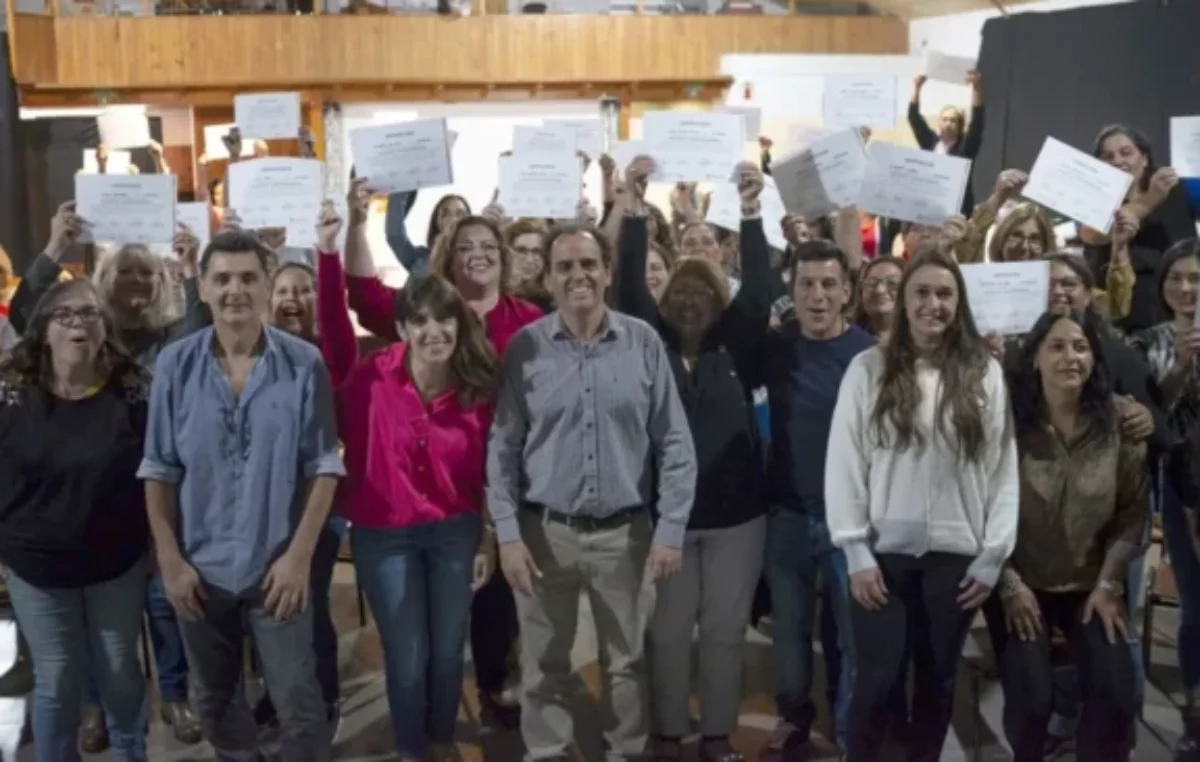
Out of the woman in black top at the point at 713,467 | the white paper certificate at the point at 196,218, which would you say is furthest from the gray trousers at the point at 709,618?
the white paper certificate at the point at 196,218

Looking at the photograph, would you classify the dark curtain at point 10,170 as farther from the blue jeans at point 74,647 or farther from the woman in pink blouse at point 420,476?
the woman in pink blouse at point 420,476

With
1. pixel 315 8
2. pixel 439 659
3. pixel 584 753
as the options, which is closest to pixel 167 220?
pixel 439 659

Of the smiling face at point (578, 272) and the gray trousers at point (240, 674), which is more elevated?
the smiling face at point (578, 272)

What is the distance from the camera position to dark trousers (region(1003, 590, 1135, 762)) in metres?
Result: 2.99

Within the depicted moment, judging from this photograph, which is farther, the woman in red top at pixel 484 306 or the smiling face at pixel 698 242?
the smiling face at pixel 698 242

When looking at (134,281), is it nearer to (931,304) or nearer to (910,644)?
(931,304)

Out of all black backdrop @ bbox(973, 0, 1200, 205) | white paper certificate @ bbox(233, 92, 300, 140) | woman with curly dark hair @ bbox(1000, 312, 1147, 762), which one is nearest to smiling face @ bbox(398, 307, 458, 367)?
woman with curly dark hair @ bbox(1000, 312, 1147, 762)

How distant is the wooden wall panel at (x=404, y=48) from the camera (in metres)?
10.9

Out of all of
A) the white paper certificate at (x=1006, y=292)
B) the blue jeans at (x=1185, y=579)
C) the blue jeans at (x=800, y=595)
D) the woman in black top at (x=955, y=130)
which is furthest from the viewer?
the woman in black top at (x=955, y=130)

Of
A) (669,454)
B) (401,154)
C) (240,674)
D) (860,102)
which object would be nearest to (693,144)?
(401,154)

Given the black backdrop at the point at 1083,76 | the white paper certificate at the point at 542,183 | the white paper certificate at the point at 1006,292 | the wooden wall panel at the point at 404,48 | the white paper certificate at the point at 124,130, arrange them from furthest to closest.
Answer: the wooden wall panel at the point at 404,48 < the black backdrop at the point at 1083,76 < the white paper certificate at the point at 124,130 < the white paper certificate at the point at 542,183 < the white paper certificate at the point at 1006,292

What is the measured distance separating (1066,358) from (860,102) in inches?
84.9

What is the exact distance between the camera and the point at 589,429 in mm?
3037

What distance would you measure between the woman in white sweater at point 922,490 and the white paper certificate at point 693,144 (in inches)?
46.5
